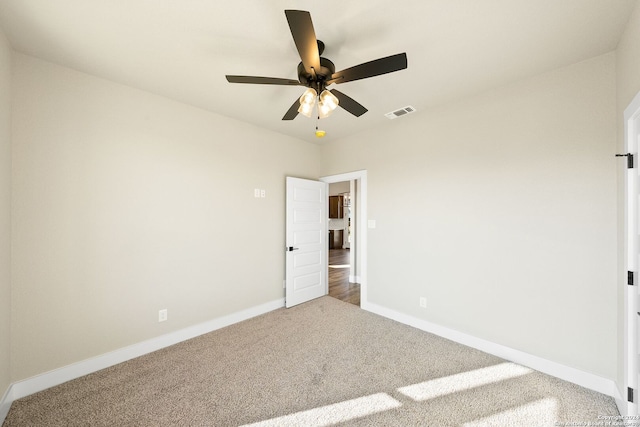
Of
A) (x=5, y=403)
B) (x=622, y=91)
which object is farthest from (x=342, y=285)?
(x=622, y=91)

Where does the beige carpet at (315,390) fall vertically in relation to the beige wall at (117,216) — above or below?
below

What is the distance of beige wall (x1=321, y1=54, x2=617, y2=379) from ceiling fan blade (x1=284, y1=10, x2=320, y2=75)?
195cm

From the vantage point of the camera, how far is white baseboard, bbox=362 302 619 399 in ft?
6.17

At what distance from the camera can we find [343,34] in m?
1.68

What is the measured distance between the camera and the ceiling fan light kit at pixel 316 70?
4.17 feet

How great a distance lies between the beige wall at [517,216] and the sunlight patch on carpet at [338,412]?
1388 millimetres

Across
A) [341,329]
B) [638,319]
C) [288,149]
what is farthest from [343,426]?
[288,149]

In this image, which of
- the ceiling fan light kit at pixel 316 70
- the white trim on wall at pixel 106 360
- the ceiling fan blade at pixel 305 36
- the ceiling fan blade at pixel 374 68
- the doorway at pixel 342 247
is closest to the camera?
the ceiling fan blade at pixel 305 36

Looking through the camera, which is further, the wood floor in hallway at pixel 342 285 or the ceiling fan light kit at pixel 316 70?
the wood floor in hallway at pixel 342 285

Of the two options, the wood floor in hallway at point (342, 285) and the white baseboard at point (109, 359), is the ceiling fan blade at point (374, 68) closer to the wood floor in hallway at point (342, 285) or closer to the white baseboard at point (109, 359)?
the white baseboard at point (109, 359)

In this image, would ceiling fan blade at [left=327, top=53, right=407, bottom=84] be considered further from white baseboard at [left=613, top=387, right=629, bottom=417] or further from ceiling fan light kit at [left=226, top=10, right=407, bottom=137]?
white baseboard at [left=613, top=387, right=629, bottom=417]

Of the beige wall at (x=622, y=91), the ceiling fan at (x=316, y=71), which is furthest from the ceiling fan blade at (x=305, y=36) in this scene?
the beige wall at (x=622, y=91)

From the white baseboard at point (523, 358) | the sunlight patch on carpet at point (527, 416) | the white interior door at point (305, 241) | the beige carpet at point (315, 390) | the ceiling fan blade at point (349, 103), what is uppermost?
the ceiling fan blade at point (349, 103)

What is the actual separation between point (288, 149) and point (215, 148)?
115 cm
